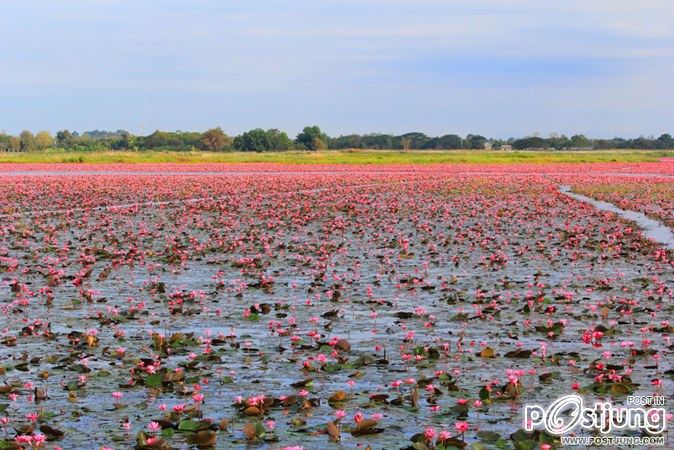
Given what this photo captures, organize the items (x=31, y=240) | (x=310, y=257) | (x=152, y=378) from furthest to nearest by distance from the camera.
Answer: (x=31, y=240), (x=310, y=257), (x=152, y=378)

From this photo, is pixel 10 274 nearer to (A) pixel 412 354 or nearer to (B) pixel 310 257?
(B) pixel 310 257

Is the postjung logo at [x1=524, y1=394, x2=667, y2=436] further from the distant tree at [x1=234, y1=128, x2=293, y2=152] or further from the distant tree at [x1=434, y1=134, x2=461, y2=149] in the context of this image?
the distant tree at [x1=434, y1=134, x2=461, y2=149]

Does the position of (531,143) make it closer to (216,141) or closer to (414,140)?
(414,140)

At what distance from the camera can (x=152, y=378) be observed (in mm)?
8922

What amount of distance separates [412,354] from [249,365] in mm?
1750

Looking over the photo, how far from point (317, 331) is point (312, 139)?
15473 cm

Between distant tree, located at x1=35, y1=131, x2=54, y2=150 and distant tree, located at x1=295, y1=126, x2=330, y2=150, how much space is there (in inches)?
1991

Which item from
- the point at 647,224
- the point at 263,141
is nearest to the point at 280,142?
the point at 263,141

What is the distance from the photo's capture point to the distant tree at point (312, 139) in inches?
6486

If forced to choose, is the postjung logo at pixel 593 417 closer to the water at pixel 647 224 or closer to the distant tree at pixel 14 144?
the water at pixel 647 224

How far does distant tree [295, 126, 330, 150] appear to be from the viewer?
16475 centimetres

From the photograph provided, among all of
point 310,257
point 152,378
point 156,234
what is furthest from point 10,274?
point 152,378

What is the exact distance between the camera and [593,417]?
7.84 meters

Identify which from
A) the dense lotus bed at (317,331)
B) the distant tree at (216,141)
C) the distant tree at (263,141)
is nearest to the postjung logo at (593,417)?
the dense lotus bed at (317,331)
